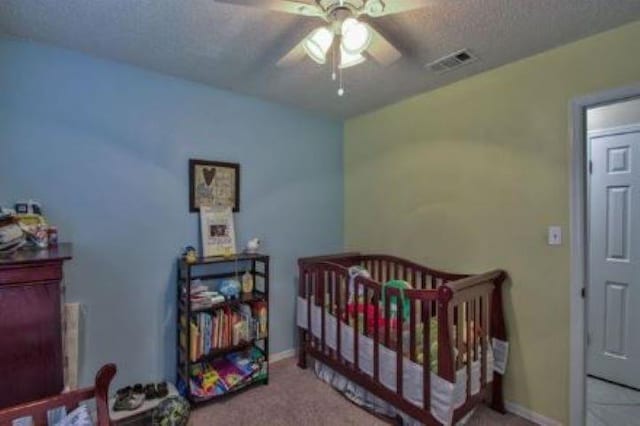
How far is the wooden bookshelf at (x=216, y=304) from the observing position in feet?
7.13

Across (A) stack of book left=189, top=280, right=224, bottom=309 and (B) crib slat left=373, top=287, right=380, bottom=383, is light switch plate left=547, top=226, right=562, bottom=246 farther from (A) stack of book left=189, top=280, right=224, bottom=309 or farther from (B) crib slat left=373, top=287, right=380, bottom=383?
(A) stack of book left=189, top=280, right=224, bottom=309

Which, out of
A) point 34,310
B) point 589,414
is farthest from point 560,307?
point 34,310

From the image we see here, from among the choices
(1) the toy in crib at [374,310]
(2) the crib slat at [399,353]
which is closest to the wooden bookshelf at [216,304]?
(1) the toy in crib at [374,310]

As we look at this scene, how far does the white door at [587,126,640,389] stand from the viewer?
247 cm

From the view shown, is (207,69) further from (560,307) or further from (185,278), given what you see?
(560,307)

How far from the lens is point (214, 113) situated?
2.55 metres

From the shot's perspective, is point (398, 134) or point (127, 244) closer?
point (127, 244)

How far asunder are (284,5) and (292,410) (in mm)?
2296

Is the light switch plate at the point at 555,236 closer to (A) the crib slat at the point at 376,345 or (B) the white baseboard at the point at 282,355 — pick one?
(A) the crib slat at the point at 376,345

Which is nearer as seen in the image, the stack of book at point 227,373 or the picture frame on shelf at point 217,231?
the stack of book at point 227,373

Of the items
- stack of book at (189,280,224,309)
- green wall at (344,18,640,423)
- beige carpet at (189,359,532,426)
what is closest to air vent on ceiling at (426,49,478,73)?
green wall at (344,18,640,423)

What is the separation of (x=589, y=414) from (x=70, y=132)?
377cm

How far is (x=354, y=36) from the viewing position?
4.54 ft

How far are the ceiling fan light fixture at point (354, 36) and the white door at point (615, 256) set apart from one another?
7.87 ft
